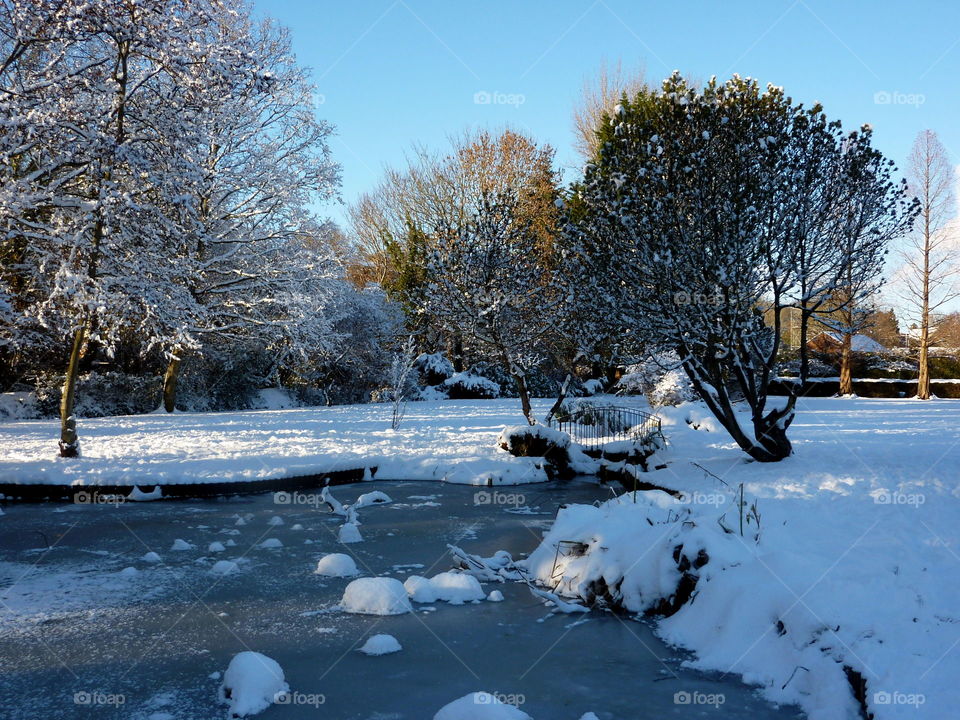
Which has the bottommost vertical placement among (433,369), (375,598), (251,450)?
(375,598)

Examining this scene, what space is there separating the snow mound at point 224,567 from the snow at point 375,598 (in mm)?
1776

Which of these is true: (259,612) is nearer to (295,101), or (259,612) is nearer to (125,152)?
(125,152)

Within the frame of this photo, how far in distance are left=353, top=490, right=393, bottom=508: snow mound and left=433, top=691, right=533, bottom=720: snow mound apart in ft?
25.6

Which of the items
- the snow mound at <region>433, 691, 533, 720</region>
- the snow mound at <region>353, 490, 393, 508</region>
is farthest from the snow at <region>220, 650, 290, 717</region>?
the snow mound at <region>353, 490, 393, 508</region>

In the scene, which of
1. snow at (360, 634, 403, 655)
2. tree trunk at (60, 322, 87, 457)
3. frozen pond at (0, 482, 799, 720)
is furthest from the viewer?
tree trunk at (60, 322, 87, 457)

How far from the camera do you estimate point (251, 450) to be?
613 inches

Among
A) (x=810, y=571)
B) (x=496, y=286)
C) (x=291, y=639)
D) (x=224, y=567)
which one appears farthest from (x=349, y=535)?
(x=496, y=286)

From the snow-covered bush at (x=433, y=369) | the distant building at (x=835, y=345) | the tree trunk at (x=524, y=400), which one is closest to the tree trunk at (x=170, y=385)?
the tree trunk at (x=524, y=400)

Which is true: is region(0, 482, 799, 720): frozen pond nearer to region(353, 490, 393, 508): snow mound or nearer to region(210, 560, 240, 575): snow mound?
region(210, 560, 240, 575): snow mound

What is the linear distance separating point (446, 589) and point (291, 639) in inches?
69.8

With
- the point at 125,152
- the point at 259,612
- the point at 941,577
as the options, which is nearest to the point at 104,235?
the point at 125,152

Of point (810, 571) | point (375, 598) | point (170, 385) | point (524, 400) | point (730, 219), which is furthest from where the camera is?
point (170, 385)

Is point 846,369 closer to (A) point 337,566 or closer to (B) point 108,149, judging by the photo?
A: (B) point 108,149

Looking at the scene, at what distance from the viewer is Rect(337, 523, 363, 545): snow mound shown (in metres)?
9.95
